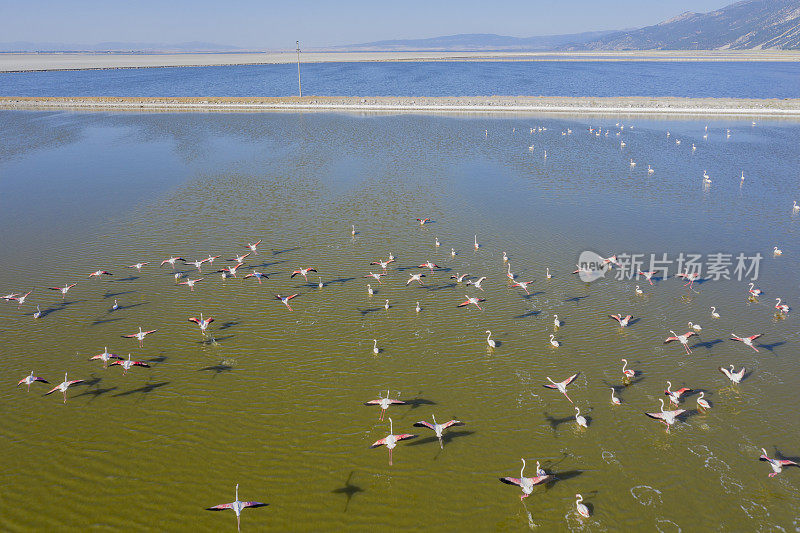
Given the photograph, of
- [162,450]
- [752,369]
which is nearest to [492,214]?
[752,369]

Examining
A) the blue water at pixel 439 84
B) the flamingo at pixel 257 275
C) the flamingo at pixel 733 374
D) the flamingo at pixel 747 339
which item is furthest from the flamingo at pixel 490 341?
the blue water at pixel 439 84

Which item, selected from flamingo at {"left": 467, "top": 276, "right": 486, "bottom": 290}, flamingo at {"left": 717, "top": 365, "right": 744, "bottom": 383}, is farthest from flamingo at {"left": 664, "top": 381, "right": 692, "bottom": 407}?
flamingo at {"left": 467, "top": 276, "right": 486, "bottom": 290}

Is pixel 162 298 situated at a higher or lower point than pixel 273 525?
higher

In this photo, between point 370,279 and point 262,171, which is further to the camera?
point 262,171

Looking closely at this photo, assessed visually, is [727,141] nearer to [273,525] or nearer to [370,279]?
[370,279]

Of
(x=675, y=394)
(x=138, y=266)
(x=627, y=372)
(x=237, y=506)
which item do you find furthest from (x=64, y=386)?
(x=675, y=394)

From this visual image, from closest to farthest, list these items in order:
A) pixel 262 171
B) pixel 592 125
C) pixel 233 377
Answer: pixel 233 377
pixel 262 171
pixel 592 125
